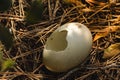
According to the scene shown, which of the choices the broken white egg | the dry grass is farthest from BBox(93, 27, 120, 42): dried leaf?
the broken white egg

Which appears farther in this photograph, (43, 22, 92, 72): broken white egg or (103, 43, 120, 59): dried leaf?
(103, 43, 120, 59): dried leaf

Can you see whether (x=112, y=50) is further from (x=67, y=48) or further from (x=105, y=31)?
(x=67, y=48)

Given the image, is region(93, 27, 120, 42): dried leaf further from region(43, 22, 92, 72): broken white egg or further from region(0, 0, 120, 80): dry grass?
region(43, 22, 92, 72): broken white egg

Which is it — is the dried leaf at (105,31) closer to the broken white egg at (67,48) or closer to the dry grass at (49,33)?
the dry grass at (49,33)

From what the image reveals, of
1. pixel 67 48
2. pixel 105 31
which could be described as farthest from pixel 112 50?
pixel 67 48

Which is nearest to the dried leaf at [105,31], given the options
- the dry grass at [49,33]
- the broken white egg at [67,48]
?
the dry grass at [49,33]
